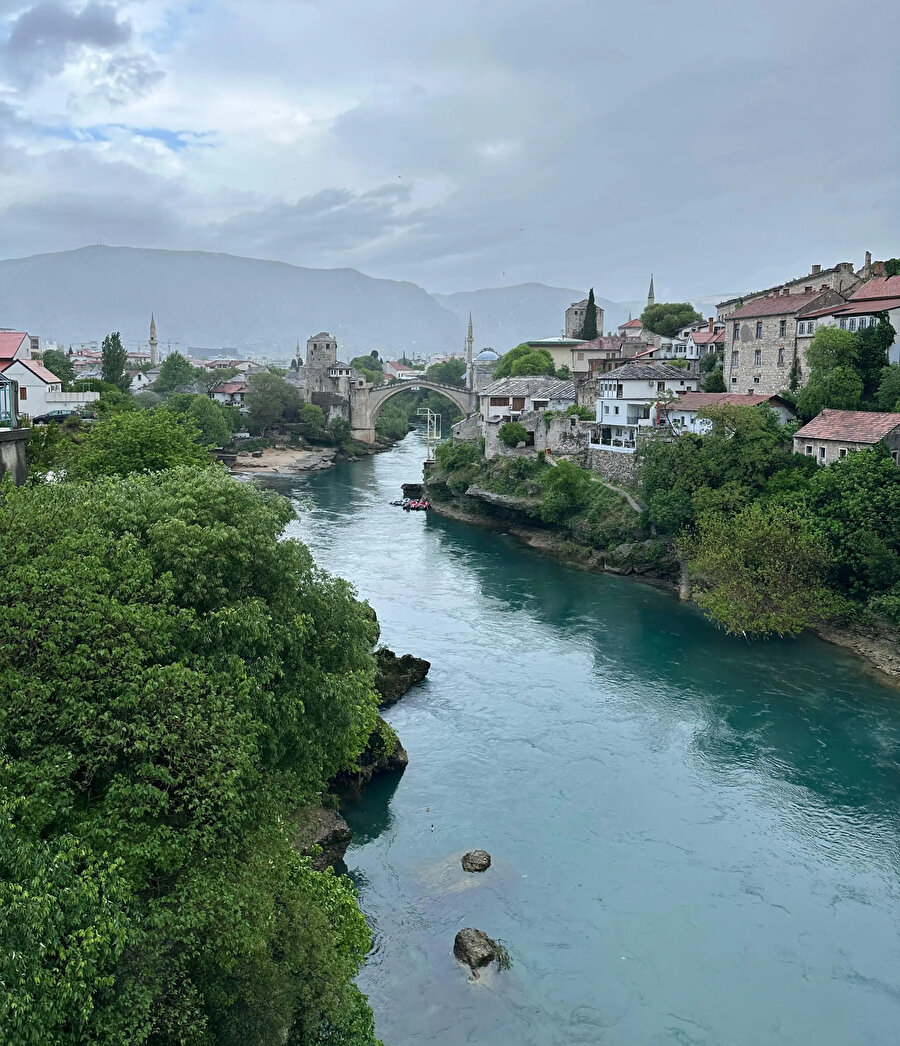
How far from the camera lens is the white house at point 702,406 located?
4059 centimetres

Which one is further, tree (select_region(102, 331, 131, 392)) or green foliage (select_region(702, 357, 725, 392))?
tree (select_region(102, 331, 131, 392))

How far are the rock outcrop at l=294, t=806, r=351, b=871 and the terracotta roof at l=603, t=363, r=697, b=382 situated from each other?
117 feet

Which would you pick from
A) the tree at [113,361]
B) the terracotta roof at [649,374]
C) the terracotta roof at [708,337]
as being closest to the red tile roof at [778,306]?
the terracotta roof at [649,374]

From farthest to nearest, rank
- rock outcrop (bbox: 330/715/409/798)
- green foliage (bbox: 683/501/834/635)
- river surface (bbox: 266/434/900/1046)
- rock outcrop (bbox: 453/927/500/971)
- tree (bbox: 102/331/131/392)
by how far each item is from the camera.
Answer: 1. tree (bbox: 102/331/131/392)
2. green foliage (bbox: 683/501/834/635)
3. rock outcrop (bbox: 330/715/409/798)
4. rock outcrop (bbox: 453/927/500/971)
5. river surface (bbox: 266/434/900/1046)

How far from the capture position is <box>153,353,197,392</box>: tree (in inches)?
4220

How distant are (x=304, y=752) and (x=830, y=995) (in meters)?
9.30

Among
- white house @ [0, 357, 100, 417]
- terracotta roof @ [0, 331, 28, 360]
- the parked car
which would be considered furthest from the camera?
white house @ [0, 357, 100, 417]

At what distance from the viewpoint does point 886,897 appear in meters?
17.2

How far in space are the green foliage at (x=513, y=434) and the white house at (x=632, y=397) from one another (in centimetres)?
492

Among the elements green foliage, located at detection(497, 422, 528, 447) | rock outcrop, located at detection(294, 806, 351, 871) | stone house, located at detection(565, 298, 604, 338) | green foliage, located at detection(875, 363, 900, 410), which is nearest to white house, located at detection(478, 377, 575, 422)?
green foliage, located at detection(497, 422, 528, 447)

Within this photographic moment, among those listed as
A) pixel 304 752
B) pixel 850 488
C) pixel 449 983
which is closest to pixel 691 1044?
pixel 449 983

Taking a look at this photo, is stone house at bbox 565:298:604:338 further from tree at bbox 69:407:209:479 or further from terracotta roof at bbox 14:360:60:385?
tree at bbox 69:407:209:479

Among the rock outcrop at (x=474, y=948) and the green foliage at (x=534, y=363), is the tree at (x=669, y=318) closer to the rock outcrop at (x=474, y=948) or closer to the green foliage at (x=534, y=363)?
the green foliage at (x=534, y=363)

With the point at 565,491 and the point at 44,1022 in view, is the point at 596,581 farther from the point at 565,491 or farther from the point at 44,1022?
the point at 44,1022
